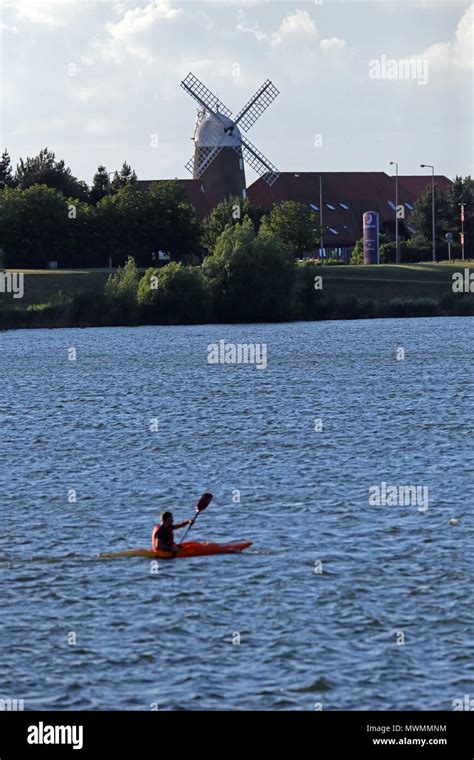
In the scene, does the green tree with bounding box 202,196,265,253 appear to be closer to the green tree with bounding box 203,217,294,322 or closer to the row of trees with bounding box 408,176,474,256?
the row of trees with bounding box 408,176,474,256

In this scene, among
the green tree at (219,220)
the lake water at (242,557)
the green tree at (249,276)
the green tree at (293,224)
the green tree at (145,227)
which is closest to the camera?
the lake water at (242,557)

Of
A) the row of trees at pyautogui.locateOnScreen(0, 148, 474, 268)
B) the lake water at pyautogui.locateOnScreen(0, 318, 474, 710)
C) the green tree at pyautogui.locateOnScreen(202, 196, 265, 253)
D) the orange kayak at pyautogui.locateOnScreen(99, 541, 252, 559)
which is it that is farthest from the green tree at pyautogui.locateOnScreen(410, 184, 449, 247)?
the orange kayak at pyautogui.locateOnScreen(99, 541, 252, 559)

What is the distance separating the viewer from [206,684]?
21.7 metres

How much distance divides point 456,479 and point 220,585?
14.2 metres

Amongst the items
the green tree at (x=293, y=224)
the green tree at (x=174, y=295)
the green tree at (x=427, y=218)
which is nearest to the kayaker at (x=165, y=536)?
the green tree at (x=174, y=295)

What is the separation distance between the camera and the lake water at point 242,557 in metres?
22.0

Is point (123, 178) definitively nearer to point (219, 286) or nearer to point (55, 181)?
point (55, 181)

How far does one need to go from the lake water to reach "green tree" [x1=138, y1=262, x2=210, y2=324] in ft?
184

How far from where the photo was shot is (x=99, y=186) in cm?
19112

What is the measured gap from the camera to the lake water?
22.0m

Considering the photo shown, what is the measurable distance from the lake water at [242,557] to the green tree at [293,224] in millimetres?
109722

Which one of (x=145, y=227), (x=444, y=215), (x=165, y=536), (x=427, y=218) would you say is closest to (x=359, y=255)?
(x=427, y=218)

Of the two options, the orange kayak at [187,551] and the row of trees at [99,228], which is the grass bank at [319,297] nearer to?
the row of trees at [99,228]

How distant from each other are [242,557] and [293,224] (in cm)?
14958
